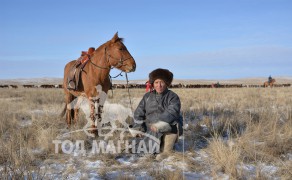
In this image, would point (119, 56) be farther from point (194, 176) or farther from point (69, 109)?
point (194, 176)

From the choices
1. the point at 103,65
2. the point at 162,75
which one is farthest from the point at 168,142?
the point at 103,65

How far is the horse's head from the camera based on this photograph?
6.41 meters

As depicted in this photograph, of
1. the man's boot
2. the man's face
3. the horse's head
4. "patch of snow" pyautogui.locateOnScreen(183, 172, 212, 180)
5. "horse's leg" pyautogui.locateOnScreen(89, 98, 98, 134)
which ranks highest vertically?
the horse's head

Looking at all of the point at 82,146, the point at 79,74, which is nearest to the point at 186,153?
the point at 82,146

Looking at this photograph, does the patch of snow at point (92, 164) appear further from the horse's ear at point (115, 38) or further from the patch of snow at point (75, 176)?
the horse's ear at point (115, 38)

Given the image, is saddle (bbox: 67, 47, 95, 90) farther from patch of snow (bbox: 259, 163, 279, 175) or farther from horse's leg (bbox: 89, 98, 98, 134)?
patch of snow (bbox: 259, 163, 279, 175)

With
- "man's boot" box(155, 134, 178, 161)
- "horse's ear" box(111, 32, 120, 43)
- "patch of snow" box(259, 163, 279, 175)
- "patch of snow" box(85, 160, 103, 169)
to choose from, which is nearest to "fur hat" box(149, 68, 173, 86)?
"man's boot" box(155, 134, 178, 161)

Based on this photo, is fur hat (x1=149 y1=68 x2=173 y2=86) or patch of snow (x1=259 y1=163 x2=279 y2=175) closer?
patch of snow (x1=259 y1=163 x2=279 y2=175)

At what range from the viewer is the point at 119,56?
6.46m

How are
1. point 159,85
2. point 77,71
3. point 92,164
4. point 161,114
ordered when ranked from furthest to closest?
point 77,71 < point 159,85 < point 161,114 < point 92,164

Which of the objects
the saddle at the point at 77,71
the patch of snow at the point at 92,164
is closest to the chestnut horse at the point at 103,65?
the saddle at the point at 77,71

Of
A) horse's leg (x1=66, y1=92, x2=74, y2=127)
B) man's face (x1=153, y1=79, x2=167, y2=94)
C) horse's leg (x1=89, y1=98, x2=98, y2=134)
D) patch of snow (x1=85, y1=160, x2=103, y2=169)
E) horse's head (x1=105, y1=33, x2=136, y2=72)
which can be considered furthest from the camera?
horse's leg (x1=66, y1=92, x2=74, y2=127)

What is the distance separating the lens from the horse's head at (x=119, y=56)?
6406 mm

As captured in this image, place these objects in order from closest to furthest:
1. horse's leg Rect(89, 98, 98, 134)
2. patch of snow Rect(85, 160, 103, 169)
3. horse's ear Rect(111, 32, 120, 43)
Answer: patch of snow Rect(85, 160, 103, 169), horse's leg Rect(89, 98, 98, 134), horse's ear Rect(111, 32, 120, 43)
